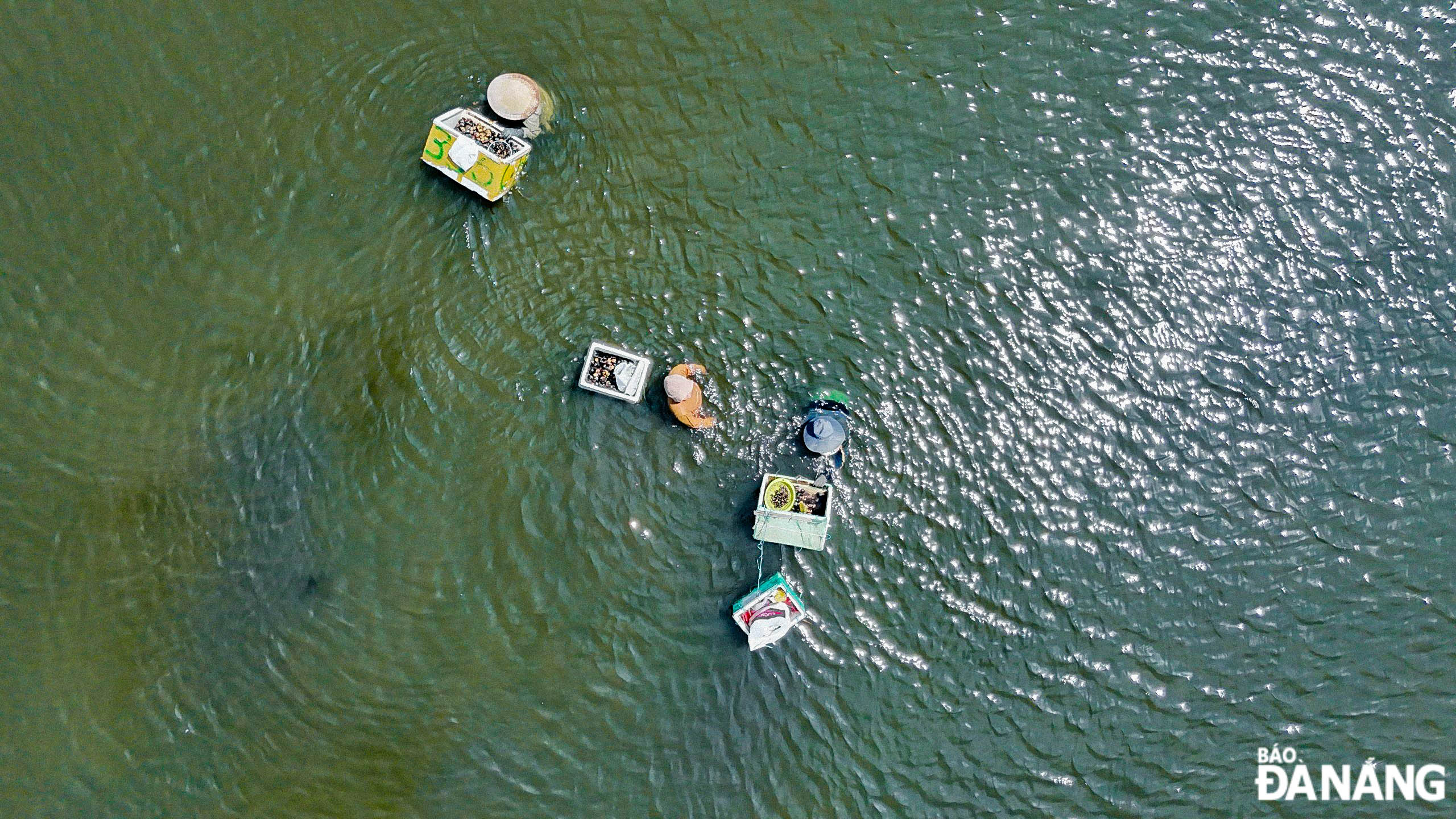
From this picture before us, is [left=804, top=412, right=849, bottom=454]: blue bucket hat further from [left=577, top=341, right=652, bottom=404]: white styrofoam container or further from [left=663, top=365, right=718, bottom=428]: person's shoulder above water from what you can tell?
[left=577, top=341, right=652, bottom=404]: white styrofoam container

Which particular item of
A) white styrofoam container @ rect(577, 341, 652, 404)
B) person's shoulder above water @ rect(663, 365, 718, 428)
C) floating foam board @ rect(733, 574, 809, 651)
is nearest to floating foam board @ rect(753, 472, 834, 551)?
floating foam board @ rect(733, 574, 809, 651)

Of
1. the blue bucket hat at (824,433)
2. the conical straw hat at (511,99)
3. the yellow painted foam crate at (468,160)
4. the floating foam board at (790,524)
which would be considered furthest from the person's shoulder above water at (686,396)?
the conical straw hat at (511,99)

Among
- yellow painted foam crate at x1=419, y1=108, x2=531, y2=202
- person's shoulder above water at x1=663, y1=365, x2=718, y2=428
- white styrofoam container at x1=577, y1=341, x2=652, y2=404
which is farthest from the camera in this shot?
yellow painted foam crate at x1=419, y1=108, x2=531, y2=202

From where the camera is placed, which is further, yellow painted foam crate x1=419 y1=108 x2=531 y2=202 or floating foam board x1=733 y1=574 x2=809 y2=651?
yellow painted foam crate x1=419 y1=108 x2=531 y2=202

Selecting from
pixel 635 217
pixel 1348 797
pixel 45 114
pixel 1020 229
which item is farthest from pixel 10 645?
pixel 1348 797

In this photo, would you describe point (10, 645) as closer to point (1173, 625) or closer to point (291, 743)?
point (291, 743)

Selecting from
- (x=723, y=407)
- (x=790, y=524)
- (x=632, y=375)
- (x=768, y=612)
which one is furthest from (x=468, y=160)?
(x=768, y=612)

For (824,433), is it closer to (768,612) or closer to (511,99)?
(768,612)
